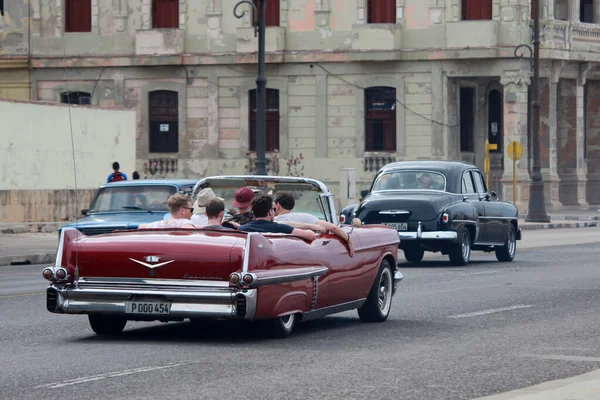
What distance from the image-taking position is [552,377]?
1117 cm

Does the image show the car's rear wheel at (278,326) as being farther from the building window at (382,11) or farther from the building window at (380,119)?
the building window at (382,11)

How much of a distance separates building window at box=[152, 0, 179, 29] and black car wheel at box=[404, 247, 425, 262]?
28.9 meters

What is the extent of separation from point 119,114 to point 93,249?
2850 cm

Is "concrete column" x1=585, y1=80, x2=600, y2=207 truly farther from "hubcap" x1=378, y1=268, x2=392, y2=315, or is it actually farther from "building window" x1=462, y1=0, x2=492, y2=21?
"hubcap" x1=378, y1=268, x2=392, y2=315

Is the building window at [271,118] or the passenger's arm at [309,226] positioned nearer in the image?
the passenger's arm at [309,226]

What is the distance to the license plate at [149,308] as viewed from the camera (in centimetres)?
1272

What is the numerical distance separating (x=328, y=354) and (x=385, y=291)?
342cm

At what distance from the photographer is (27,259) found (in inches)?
1148

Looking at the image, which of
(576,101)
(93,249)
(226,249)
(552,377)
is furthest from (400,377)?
(576,101)

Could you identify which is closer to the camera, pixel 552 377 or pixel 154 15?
pixel 552 377

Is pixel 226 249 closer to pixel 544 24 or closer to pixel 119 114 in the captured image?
Result: pixel 119 114

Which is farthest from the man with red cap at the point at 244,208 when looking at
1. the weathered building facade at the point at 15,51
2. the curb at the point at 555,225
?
the weathered building facade at the point at 15,51

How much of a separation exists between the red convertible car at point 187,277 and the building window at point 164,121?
41.9m

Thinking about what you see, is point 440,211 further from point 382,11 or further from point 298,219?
point 382,11
